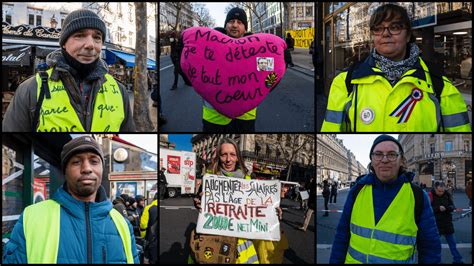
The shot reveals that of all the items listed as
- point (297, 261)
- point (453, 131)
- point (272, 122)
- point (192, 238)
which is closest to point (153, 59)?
point (272, 122)

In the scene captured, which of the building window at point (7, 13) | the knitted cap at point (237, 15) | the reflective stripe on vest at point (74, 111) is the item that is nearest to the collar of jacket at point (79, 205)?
the reflective stripe on vest at point (74, 111)

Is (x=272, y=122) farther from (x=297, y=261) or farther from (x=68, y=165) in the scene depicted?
(x=68, y=165)

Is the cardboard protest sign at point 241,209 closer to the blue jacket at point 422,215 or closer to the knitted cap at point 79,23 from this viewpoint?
the blue jacket at point 422,215

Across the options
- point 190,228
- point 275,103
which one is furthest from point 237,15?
point 190,228

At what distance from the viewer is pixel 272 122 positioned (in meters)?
4.71

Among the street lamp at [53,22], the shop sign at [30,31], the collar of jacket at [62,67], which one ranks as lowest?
the collar of jacket at [62,67]

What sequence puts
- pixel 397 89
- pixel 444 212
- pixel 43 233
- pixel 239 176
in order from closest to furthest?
pixel 43 233
pixel 397 89
pixel 444 212
pixel 239 176

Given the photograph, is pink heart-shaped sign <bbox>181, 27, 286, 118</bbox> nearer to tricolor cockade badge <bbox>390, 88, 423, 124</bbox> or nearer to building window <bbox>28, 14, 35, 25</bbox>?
tricolor cockade badge <bbox>390, 88, 423, 124</bbox>

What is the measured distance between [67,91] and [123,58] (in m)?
0.59

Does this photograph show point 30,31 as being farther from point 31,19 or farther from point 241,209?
point 241,209

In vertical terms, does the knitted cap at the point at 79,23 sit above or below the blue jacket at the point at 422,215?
above

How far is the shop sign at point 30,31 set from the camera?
449 centimetres

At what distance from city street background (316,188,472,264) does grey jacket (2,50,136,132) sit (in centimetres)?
230

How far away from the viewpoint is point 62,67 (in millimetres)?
4348
